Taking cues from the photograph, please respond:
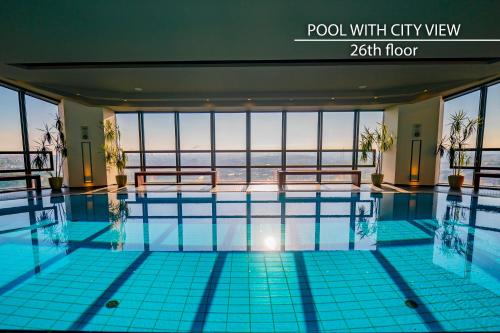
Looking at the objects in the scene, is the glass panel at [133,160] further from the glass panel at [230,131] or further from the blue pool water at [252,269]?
the blue pool water at [252,269]

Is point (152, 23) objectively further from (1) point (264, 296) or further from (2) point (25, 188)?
(2) point (25, 188)

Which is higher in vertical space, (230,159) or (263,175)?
(230,159)

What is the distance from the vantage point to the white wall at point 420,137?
709 centimetres

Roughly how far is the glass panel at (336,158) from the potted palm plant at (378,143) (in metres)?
0.83

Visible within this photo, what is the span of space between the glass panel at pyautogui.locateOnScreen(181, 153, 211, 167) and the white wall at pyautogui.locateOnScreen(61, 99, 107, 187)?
2742 mm

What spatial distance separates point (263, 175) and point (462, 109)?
6741 millimetres

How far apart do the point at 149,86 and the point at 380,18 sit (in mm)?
4925

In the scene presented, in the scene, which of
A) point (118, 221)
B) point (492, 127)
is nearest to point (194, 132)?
point (118, 221)

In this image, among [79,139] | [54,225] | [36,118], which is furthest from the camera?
[79,139]

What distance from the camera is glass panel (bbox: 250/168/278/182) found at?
8680mm

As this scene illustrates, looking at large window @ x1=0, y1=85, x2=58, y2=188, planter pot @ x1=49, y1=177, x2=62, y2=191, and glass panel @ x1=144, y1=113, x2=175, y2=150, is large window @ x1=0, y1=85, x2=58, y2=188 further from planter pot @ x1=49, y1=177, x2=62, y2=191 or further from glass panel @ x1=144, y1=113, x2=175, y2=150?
glass panel @ x1=144, y1=113, x2=175, y2=150

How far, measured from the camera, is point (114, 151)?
25.5 ft

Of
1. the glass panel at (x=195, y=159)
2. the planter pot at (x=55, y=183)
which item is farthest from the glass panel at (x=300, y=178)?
the planter pot at (x=55, y=183)

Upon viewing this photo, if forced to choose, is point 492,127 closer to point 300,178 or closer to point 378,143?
point 378,143
